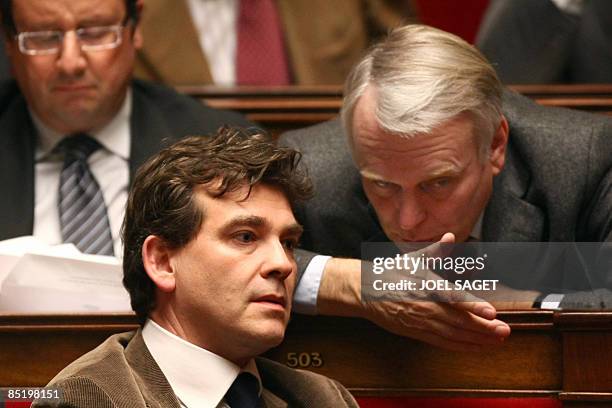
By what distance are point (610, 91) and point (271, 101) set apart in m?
0.72

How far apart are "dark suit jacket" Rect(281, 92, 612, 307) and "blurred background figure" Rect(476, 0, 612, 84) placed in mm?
503

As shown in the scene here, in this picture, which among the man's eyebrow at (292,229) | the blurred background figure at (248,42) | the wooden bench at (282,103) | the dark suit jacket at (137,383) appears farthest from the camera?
the blurred background figure at (248,42)

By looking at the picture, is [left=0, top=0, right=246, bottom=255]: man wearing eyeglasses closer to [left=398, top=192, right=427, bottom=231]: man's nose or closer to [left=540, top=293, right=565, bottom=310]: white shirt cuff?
[left=398, top=192, right=427, bottom=231]: man's nose

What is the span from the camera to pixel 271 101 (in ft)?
9.36

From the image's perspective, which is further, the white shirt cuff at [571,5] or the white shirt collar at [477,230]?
the white shirt cuff at [571,5]

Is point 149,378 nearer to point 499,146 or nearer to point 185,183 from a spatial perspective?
point 185,183

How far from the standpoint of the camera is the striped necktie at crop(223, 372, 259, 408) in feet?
6.11

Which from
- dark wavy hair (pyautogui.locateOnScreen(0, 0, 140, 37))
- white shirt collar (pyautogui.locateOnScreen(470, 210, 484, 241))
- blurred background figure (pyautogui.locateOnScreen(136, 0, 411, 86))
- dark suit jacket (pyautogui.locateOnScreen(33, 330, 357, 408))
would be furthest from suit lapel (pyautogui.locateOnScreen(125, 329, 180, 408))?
blurred background figure (pyautogui.locateOnScreen(136, 0, 411, 86))

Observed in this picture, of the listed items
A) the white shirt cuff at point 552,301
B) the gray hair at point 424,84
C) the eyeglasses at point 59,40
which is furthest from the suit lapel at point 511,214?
the eyeglasses at point 59,40

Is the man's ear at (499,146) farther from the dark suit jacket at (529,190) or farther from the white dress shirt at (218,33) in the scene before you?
the white dress shirt at (218,33)

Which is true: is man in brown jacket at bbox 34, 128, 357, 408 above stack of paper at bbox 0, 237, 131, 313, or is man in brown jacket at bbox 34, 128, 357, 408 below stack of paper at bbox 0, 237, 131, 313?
above

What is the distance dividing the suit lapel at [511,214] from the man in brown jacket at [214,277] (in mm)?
489

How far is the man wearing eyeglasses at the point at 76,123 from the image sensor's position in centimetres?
263

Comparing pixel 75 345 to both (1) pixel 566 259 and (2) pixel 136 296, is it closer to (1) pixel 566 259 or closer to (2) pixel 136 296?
(2) pixel 136 296
